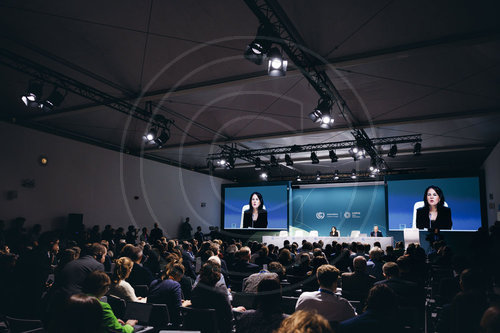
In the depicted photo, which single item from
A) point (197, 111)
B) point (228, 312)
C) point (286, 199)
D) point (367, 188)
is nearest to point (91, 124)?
point (197, 111)

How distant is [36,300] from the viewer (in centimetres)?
338

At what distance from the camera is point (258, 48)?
4.62m

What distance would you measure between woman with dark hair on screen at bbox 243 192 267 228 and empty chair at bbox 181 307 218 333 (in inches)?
541

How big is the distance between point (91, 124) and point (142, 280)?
6.68m

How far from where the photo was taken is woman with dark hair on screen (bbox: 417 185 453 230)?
13.0m

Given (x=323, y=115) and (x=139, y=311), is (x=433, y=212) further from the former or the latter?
(x=139, y=311)

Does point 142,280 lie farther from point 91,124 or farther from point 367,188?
point 367,188

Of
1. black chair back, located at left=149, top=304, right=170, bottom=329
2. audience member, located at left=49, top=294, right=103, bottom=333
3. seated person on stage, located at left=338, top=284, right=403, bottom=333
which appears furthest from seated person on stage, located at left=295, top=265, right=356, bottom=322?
audience member, located at left=49, top=294, right=103, bottom=333

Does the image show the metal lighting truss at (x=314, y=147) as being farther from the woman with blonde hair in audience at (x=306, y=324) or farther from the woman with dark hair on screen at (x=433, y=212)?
the woman with blonde hair in audience at (x=306, y=324)

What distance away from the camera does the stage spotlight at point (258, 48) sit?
4609 mm

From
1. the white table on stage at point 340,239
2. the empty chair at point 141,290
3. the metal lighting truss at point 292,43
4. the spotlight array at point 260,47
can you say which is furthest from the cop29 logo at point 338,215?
the empty chair at point 141,290

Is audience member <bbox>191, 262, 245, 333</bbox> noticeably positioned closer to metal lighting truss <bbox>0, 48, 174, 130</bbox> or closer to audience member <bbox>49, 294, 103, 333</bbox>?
audience member <bbox>49, 294, 103, 333</bbox>

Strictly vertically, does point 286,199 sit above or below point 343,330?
above

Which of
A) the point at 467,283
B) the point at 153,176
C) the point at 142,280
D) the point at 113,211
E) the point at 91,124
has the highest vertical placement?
the point at 91,124
